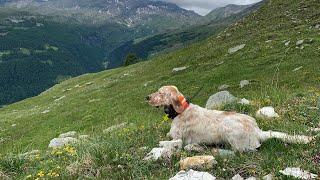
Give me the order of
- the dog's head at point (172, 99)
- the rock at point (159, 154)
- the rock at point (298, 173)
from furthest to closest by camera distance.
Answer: the dog's head at point (172, 99) → the rock at point (159, 154) → the rock at point (298, 173)

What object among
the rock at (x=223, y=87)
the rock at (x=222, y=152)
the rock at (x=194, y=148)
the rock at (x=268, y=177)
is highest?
the rock at (x=268, y=177)

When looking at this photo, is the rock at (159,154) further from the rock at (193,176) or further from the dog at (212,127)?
the rock at (193,176)

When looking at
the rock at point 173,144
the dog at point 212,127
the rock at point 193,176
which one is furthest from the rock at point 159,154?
the rock at point 193,176

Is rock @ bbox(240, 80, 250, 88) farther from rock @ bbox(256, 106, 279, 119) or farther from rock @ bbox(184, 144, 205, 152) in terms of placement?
rock @ bbox(184, 144, 205, 152)

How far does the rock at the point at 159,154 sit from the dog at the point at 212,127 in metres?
0.95

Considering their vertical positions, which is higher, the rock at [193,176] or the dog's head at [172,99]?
the dog's head at [172,99]

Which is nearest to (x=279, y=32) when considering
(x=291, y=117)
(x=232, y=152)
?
(x=291, y=117)

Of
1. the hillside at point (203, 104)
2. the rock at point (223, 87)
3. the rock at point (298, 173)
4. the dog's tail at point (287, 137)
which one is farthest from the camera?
the rock at point (223, 87)

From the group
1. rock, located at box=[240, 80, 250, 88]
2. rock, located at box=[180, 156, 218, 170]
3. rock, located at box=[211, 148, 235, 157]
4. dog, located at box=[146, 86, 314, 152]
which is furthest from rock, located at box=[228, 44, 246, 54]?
rock, located at box=[180, 156, 218, 170]

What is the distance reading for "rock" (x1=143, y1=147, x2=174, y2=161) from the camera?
10000mm

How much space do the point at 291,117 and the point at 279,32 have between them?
37392 mm

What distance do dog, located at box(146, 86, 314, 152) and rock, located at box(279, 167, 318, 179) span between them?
1705 mm

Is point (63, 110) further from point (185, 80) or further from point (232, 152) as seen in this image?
point (232, 152)

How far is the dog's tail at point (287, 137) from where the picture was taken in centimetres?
988
